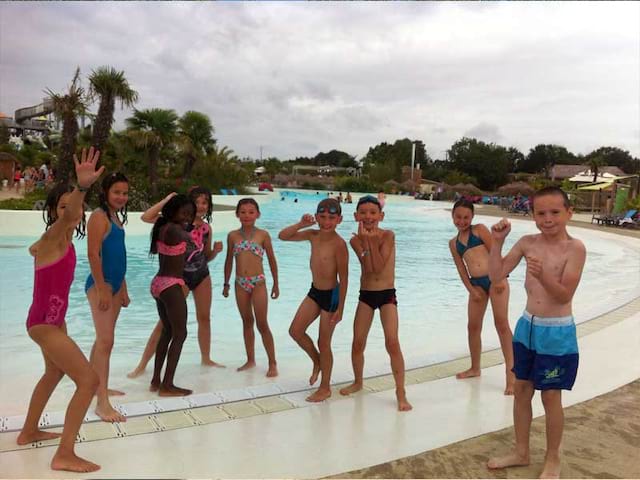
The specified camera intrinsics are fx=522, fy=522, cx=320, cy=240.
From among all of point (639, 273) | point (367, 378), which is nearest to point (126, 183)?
point (367, 378)

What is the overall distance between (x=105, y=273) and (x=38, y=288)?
2.45 feet

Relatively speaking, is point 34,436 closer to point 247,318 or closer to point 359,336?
point 247,318

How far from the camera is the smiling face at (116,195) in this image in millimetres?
3645

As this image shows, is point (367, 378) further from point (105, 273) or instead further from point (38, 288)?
point (38, 288)

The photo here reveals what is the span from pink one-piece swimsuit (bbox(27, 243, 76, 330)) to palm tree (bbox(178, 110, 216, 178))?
31829 millimetres

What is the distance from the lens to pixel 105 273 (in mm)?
3666

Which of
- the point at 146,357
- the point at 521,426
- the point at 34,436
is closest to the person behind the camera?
the point at 521,426

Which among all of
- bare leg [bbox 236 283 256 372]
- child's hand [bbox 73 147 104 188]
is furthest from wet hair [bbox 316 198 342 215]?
child's hand [bbox 73 147 104 188]

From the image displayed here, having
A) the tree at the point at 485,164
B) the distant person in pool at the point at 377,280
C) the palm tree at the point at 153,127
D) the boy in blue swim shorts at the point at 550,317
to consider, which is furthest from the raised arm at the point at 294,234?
the tree at the point at 485,164

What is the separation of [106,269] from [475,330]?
3114mm

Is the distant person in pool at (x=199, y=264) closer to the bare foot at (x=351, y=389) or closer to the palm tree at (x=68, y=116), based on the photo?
the bare foot at (x=351, y=389)

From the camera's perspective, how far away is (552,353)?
2895mm

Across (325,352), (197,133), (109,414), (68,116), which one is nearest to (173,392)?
(109,414)

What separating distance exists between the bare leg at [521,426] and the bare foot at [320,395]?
1.40 m
